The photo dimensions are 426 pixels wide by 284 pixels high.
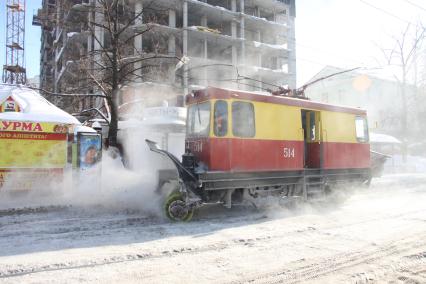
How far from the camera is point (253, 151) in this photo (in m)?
8.90

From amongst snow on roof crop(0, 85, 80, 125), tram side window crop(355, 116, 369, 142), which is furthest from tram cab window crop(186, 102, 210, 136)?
tram side window crop(355, 116, 369, 142)

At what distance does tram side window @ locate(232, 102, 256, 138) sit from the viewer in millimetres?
8594

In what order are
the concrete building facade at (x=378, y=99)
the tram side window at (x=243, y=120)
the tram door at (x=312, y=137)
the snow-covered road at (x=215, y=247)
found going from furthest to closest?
the concrete building facade at (x=378, y=99)
the tram door at (x=312, y=137)
the tram side window at (x=243, y=120)
the snow-covered road at (x=215, y=247)

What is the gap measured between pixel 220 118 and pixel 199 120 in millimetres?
783

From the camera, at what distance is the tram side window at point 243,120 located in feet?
28.2

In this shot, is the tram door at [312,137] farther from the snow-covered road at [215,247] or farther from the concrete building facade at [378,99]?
the concrete building facade at [378,99]

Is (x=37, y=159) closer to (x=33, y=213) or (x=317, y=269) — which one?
(x=33, y=213)

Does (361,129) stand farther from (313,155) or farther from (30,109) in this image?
(30,109)

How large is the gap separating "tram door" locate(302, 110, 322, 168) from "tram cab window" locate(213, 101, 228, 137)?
3.13 m

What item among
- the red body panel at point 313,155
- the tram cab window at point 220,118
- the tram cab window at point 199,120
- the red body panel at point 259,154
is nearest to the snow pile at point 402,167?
the red body panel at point 259,154

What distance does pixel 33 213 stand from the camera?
9.05 m

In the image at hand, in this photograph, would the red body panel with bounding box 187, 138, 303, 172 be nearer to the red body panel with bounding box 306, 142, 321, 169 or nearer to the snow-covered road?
the red body panel with bounding box 306, 142, 321, 169

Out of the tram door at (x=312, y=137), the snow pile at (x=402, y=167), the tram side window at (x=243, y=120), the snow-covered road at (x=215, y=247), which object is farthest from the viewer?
the snow pile at (x=402, y=167)

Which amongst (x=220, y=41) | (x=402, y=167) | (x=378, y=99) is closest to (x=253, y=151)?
(x=402, y=167)
